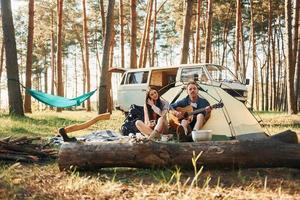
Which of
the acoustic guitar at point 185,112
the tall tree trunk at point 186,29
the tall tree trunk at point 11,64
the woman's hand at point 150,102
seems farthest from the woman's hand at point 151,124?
the tall tree trunk at point 186,29

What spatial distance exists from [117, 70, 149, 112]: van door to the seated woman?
17.0 ft

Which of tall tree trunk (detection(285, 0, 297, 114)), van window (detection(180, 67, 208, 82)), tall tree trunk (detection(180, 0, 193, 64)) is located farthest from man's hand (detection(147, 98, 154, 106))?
tall tree trunk (detection(285, 0, 297, 114))

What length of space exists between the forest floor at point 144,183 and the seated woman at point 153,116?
1818 millimetres

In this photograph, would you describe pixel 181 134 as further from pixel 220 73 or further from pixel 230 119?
pixel 220 73

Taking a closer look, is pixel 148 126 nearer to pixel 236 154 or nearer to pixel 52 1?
pixel 236 154

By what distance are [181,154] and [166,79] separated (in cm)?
827

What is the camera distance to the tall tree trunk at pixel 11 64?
11.3 metres

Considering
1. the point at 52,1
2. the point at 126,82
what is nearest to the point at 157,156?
the point at 126,82

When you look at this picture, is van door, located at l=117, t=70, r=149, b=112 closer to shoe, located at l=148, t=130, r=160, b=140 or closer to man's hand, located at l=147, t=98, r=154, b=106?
man's hand, located at l=147, t=98, r=154, b=106

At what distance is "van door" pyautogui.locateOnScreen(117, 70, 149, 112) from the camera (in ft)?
40.8

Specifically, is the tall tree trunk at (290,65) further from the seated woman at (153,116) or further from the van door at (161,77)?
the seated woman at (153,116)

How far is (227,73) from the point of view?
11.6 meters

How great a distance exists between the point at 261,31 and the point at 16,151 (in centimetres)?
2634

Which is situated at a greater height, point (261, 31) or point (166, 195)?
point (261, 31)
